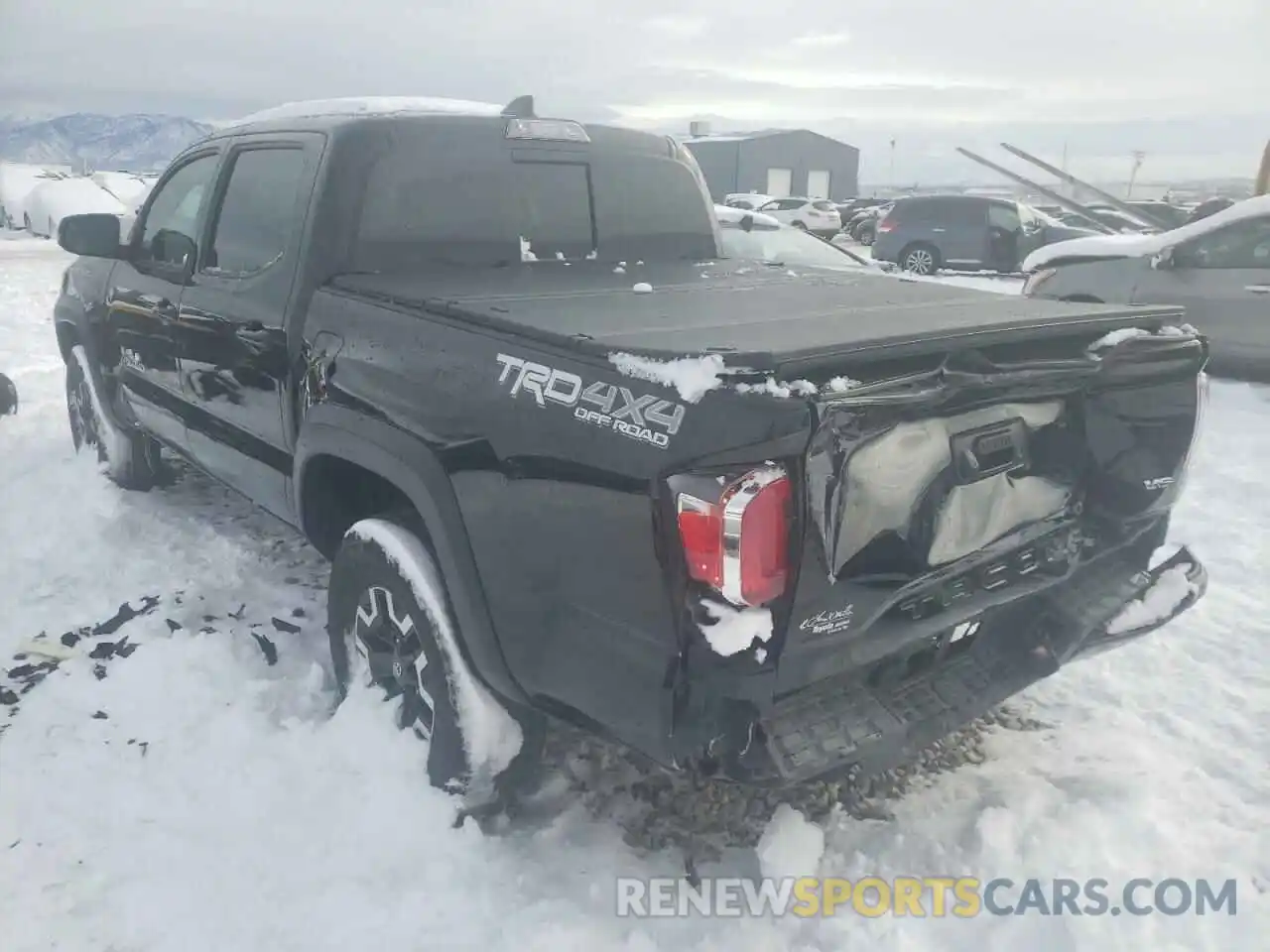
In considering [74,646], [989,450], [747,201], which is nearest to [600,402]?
[989,450]

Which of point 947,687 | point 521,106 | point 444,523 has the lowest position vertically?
point 947,687

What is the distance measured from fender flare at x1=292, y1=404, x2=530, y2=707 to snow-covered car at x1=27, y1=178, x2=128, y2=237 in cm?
2328

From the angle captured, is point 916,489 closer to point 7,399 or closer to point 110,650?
point 110,650

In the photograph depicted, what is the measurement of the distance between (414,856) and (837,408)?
1654mm

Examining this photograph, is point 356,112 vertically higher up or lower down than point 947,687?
higher up

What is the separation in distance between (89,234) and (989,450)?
155 inches

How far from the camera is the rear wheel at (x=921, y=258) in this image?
Answer: 17.8 metres

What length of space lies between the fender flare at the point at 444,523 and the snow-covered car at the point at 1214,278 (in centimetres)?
739

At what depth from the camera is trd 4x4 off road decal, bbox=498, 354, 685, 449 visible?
203 cm

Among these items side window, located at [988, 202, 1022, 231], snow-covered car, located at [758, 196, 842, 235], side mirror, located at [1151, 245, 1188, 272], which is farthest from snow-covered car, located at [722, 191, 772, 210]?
side mirror, located at [1151, 245, 1188, 272]

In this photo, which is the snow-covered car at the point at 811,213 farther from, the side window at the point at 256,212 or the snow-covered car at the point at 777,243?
the side window at the point at 256,212

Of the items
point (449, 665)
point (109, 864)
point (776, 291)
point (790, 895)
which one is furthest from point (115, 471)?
point (790, 895)

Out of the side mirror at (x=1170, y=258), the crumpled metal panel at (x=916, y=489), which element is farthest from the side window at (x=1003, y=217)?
the crumpled metal panel at (x=916, y=489)

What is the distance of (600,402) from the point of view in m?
2.16
